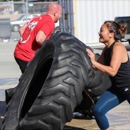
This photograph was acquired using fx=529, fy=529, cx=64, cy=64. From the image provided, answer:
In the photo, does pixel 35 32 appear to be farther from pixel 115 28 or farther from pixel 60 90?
pixel 60 90

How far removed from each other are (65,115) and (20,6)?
2863 cm

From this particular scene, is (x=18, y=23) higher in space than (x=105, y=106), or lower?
lower

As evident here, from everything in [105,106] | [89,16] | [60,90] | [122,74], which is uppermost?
[122,74]

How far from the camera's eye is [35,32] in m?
8.19

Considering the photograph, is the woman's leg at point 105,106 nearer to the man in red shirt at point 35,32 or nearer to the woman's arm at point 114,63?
the woman's arm at point 114,63

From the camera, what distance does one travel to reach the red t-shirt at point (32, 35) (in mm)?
8133

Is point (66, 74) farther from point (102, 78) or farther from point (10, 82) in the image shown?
point (10, 82)

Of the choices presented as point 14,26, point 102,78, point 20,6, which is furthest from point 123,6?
point 102,78

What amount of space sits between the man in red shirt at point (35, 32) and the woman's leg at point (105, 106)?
211cm

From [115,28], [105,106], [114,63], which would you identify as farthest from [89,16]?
[114,63]

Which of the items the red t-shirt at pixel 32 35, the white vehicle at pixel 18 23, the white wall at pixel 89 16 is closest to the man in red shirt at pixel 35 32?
the red t-shirt at pixel 32 35

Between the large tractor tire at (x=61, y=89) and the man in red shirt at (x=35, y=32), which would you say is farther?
the man in red shirt at (x=35, y=32)

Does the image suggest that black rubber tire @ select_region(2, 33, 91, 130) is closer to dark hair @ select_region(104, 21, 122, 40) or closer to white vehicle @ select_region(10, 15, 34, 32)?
dark hair @ select_region(104, 21, 122, 40)

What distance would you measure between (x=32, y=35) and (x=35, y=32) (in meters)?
0.07
